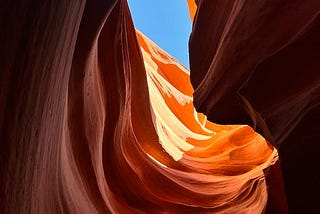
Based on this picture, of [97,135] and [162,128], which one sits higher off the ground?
→ [97,135]

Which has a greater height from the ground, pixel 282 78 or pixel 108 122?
pixel 282 78

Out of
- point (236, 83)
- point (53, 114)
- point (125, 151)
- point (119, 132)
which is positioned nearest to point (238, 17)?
point (236, 83)

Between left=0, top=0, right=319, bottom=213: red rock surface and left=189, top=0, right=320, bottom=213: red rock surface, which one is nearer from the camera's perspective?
left=0, top=0, right=319, bottom=213: red rock surface

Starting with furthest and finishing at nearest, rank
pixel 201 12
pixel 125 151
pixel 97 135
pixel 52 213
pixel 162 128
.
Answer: pixel 162 128 → pixel 125 151 → pixel 97 135 → pixel 201 12 → pixel 52 213

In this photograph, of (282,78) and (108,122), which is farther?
(108,122)

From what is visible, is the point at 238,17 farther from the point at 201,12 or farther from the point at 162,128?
the point at 162,128

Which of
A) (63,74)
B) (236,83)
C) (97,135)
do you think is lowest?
(97,135)

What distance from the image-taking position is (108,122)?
8.21 ft

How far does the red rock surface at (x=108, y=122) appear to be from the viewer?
1.10 m

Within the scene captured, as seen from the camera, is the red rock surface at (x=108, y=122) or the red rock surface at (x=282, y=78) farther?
the red rock surface at (x=282, y=78)

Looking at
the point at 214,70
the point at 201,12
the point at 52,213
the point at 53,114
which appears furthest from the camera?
the point at 201,12

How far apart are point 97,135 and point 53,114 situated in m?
0.86

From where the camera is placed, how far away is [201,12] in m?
2.05

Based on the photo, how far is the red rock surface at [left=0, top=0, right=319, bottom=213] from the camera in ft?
3.60
